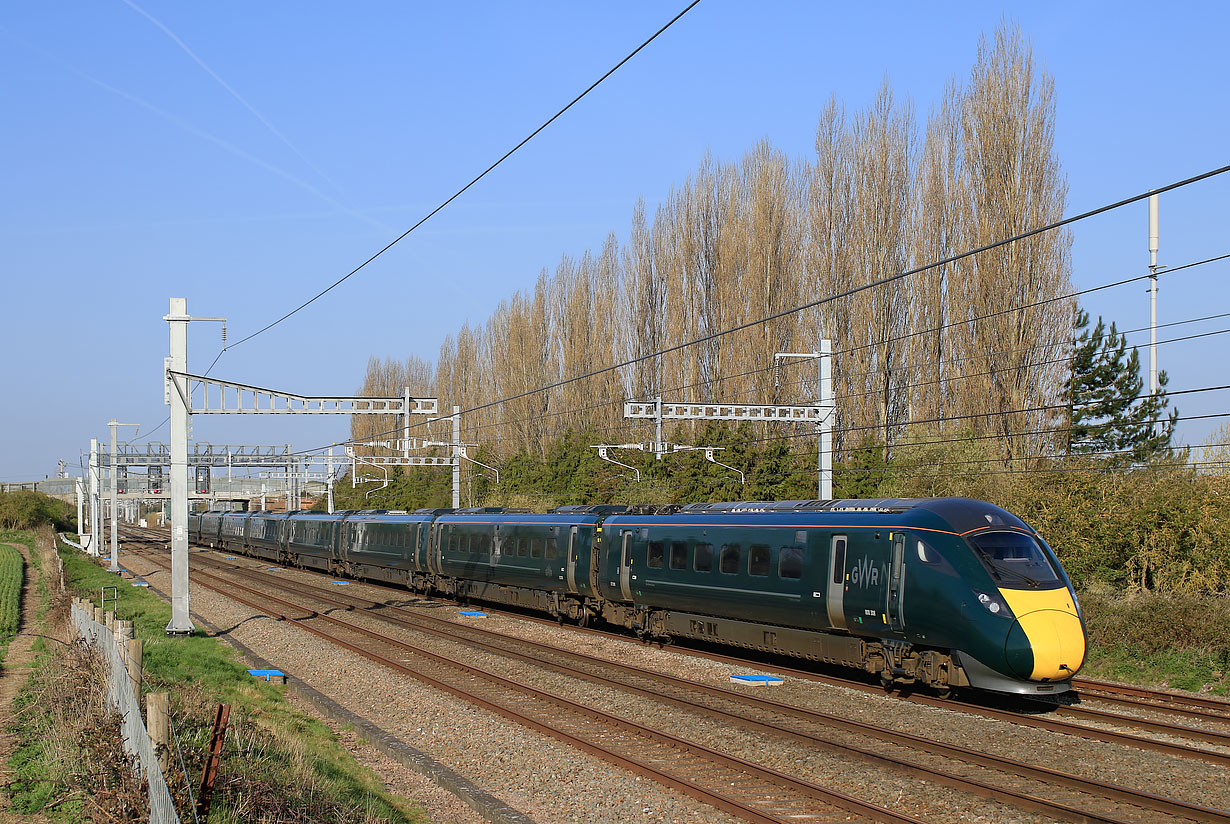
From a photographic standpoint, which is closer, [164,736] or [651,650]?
[164,736]

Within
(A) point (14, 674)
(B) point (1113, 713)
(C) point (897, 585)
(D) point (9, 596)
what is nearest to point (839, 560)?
(C) point (897, 585)

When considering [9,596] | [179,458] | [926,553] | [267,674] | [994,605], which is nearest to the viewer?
[994,605]

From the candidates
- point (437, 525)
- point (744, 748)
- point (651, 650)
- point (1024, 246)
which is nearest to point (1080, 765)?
point (744, 748)

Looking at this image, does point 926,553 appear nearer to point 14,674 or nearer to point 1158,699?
point 1158,699

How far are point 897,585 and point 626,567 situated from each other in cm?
816

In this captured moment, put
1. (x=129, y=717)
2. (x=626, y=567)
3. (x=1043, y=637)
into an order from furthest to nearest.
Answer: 1. (x=626, y=567)
2. (x=1043, y=637)
3. (x=129, y=717)

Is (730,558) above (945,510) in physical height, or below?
below

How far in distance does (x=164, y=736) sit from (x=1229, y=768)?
34.6 ft

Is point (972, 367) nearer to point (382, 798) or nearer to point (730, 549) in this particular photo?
point (730, 549)

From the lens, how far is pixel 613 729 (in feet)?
44.0

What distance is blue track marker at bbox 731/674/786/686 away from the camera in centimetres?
1694

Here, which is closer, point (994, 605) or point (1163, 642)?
point (994, 605)

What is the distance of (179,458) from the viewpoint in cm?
2336

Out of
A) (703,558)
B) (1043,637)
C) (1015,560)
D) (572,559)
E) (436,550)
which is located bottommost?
(436,550)
